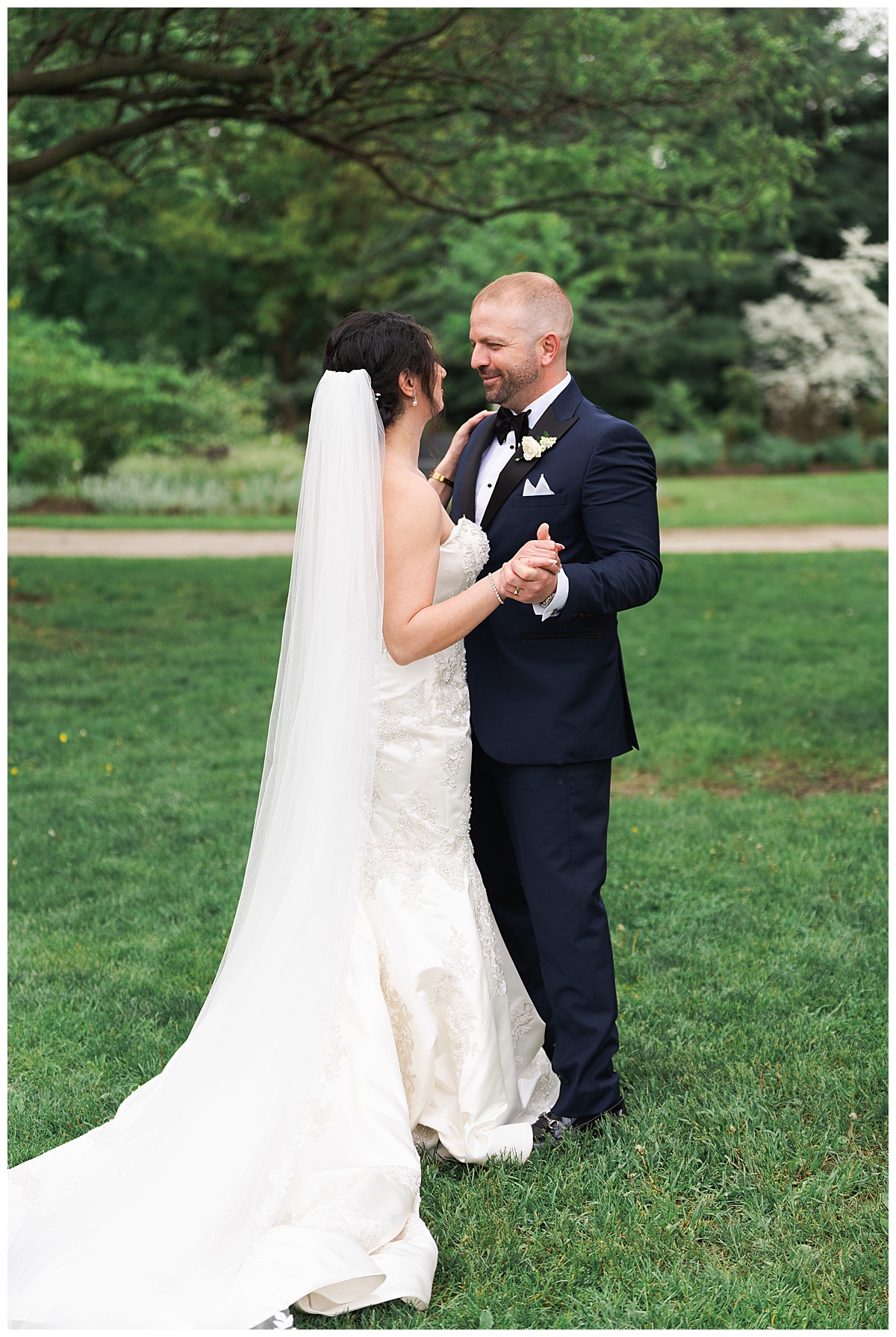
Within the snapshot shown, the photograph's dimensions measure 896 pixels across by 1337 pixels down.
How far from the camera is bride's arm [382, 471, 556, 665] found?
10.4 ft

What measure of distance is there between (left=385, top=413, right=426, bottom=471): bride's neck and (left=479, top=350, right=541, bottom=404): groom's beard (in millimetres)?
256

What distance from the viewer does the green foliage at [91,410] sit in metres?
19.7

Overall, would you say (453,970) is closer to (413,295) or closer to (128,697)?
(128,697)

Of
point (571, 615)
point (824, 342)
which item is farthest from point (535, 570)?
point (824, 342)

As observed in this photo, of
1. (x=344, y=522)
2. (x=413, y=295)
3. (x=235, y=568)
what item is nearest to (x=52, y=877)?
(x=344, y=522)

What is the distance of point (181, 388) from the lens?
23.3 metres

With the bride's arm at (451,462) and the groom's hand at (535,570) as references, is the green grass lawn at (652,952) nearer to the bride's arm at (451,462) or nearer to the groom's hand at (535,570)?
the groom's hand at (535,570)

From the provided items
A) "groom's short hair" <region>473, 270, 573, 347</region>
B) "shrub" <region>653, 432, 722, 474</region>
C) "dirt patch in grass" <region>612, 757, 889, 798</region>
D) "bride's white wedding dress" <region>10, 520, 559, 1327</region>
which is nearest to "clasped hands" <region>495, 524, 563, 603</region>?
"bride's white wedding dress" <region>10, 520, 559, 1327</region>

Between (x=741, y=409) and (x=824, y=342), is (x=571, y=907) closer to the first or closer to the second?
(x=741, y=409)

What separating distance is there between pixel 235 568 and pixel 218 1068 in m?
11.0

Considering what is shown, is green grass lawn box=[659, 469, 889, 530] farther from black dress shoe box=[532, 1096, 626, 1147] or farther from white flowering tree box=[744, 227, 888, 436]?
black dress shoe box=[532, 1096, 626, 1147]

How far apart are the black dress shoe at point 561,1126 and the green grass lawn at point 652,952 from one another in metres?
0.05

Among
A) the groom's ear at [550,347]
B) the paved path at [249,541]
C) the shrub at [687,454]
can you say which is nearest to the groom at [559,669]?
the groom's ear at [550,347]

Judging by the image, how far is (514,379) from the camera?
3406 millimetres
